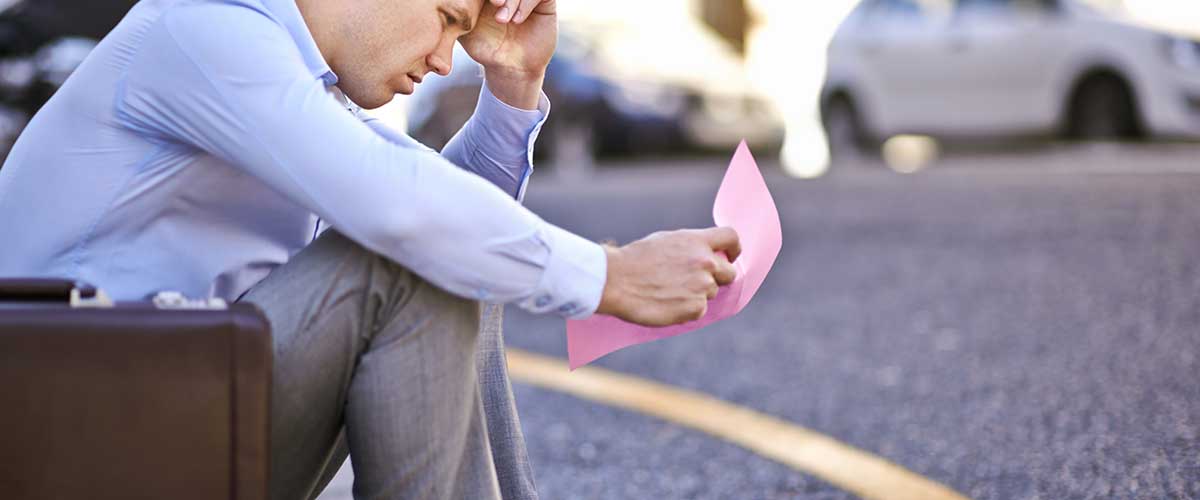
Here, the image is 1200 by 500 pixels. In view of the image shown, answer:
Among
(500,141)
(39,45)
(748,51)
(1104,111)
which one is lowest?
(748,51)

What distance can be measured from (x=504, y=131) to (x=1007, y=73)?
9.93 m

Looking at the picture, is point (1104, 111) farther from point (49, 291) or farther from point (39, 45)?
point (49, 291)

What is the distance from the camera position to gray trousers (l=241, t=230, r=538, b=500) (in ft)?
5.61

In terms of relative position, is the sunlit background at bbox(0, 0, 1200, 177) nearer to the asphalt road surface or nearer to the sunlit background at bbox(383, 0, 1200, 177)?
the sunlit background at bbox(383, 0, 1200, 177)

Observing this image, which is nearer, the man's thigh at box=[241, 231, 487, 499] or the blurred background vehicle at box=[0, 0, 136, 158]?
the man's thigh at box=[241, 231, 487, 499]

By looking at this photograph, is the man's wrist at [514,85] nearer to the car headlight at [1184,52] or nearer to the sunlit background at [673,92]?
the sunlit background at [673,92]

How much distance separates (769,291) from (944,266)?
75 centimetres

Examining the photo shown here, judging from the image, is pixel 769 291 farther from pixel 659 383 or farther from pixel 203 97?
pixel 203 97

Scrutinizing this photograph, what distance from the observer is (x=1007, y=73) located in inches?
462

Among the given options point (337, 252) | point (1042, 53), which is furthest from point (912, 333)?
point (1042, 53)

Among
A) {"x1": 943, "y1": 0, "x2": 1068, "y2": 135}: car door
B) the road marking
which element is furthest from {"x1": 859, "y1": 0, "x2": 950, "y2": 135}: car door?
the road marking

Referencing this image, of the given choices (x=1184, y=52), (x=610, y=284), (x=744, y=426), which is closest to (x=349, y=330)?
(x=610, y=284)

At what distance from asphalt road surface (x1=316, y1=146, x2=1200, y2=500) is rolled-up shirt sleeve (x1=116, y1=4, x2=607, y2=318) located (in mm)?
1509

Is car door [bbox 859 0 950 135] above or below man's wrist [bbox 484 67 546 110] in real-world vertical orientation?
below
